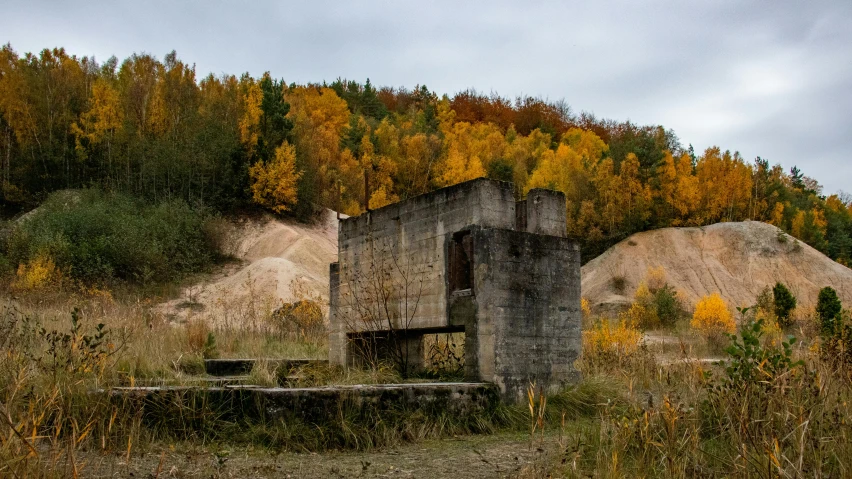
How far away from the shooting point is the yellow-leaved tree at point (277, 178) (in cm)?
3466

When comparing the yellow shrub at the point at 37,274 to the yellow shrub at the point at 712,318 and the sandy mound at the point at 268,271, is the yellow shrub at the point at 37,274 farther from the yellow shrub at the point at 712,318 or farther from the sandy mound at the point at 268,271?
the yellow shrub at the point at 712,318

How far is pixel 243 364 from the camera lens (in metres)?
12.3

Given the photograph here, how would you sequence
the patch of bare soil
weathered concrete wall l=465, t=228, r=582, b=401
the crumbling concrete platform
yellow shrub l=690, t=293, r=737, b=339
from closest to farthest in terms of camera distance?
the patch of bare soil → the crumbling concrete platform → weathered concrete wall l=465, t=228, r=582, b=401 → yellow shrub l=690, t=293, r=737, b=339

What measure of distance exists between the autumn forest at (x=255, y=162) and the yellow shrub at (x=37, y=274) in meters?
9.15

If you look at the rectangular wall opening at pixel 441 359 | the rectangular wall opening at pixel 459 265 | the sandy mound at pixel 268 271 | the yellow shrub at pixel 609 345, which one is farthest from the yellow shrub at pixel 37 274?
the rectangular wall opening at pixel 459 265

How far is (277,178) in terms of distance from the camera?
34.8 meters

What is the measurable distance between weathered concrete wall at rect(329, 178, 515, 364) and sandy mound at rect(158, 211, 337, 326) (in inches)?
468

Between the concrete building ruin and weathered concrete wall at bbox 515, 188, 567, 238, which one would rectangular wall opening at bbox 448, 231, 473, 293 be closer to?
the concrete building ruin

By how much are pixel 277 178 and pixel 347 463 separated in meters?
29.3

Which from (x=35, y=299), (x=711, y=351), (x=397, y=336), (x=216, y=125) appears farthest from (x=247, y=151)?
(x=397, y=336)

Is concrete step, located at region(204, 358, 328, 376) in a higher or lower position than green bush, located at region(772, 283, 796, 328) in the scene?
lower

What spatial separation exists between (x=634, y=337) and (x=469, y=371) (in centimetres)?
725

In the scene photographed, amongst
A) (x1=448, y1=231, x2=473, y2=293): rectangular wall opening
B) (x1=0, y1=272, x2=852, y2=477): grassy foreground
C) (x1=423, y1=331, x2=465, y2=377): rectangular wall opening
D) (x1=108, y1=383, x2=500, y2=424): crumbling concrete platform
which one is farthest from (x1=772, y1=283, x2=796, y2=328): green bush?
(x1=108, y1=383, x2=500, y2=424): crumbling concrete platform

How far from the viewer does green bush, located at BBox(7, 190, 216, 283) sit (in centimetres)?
Answer: 2788
